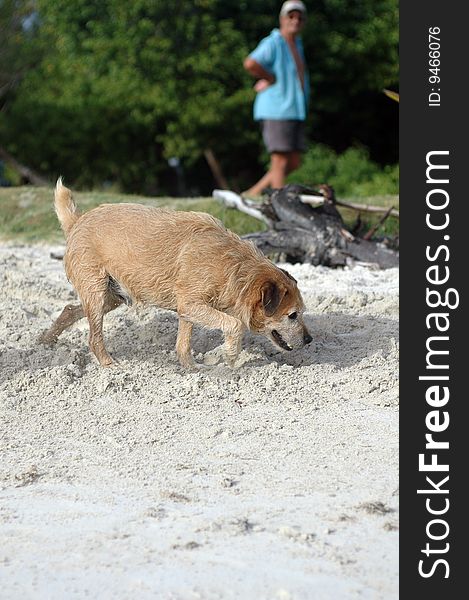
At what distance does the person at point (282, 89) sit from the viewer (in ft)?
43.2

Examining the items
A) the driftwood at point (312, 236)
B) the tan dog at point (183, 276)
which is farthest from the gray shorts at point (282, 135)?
the tan dog at point (183, 276)

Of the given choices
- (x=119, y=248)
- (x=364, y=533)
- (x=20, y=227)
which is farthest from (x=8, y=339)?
(x=20, y=227)

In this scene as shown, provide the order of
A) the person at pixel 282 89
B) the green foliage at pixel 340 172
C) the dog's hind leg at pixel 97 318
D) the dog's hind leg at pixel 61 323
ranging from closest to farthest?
the dog's hind leg at pixel 97 318, the dog's hind leg at pixel 61 323, the person at pixel 282 89, the green foliage at pixel 340 172

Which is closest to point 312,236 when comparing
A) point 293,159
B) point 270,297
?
point 270,297

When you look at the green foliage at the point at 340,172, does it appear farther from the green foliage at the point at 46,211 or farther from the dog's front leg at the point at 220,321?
the dog's front leg at the point at 220,321

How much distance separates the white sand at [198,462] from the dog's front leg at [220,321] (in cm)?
22

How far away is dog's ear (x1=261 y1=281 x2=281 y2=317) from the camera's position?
249 inches

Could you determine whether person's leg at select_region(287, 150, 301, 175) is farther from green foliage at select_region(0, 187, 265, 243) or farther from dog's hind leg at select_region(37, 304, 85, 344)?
dog's hind leg at select_region(37, 304, 85, 344)

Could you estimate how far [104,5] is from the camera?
773 inches

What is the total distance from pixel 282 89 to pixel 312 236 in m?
4.43

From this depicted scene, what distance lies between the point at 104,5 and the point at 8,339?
13.9 meters

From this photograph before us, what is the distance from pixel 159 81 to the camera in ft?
64.8

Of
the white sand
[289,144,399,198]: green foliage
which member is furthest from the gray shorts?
the white sand

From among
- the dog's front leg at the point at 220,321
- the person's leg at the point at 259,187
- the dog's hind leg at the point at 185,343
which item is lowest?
the dog's hind leg at the point at 185,343
